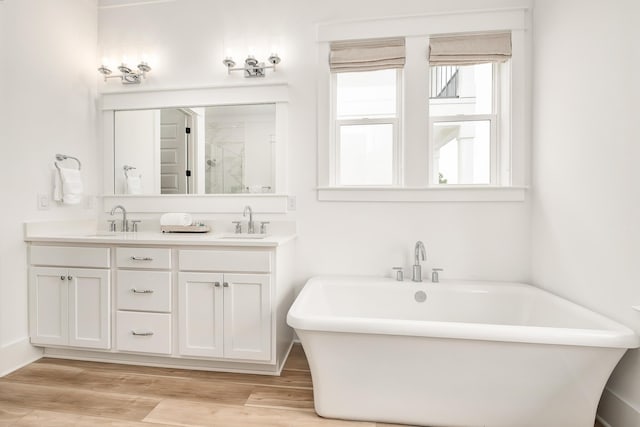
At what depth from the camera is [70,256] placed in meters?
2.23

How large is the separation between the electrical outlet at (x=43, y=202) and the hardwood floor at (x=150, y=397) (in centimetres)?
106

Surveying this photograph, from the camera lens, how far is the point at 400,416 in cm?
161

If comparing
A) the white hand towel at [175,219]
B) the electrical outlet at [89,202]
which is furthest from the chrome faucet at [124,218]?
the white hand towel at [175,219]

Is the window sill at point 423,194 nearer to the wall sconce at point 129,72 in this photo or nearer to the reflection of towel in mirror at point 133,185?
the reflection of towel in mirror at point 133,185

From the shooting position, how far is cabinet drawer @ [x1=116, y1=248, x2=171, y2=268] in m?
2.15

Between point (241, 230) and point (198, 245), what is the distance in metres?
0.53

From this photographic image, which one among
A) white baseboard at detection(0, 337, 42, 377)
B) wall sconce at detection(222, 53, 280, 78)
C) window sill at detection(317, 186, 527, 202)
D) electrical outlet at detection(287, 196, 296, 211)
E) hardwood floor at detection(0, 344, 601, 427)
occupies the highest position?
wall sconce at detection(222, 53, 280, 78)

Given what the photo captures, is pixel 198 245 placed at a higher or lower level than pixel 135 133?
lower

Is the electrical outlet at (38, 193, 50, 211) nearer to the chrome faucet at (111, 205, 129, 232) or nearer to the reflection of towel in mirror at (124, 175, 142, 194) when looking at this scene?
the chrome faucet at (111, 205, 129, 232)

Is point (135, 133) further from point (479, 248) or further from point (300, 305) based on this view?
point (479, 248)

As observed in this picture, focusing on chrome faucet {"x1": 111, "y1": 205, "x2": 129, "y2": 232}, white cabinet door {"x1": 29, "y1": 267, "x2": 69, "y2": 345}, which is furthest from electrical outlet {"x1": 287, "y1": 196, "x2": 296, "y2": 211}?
white cabinet door {"x1": 29, "y1": 267, "x2": 69, "y2": 345}

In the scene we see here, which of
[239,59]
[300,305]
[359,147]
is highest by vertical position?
[239,59]

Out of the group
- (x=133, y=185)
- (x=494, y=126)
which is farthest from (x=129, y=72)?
(x=494, y=126)

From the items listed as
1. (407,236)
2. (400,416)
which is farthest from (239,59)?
(400,416)
